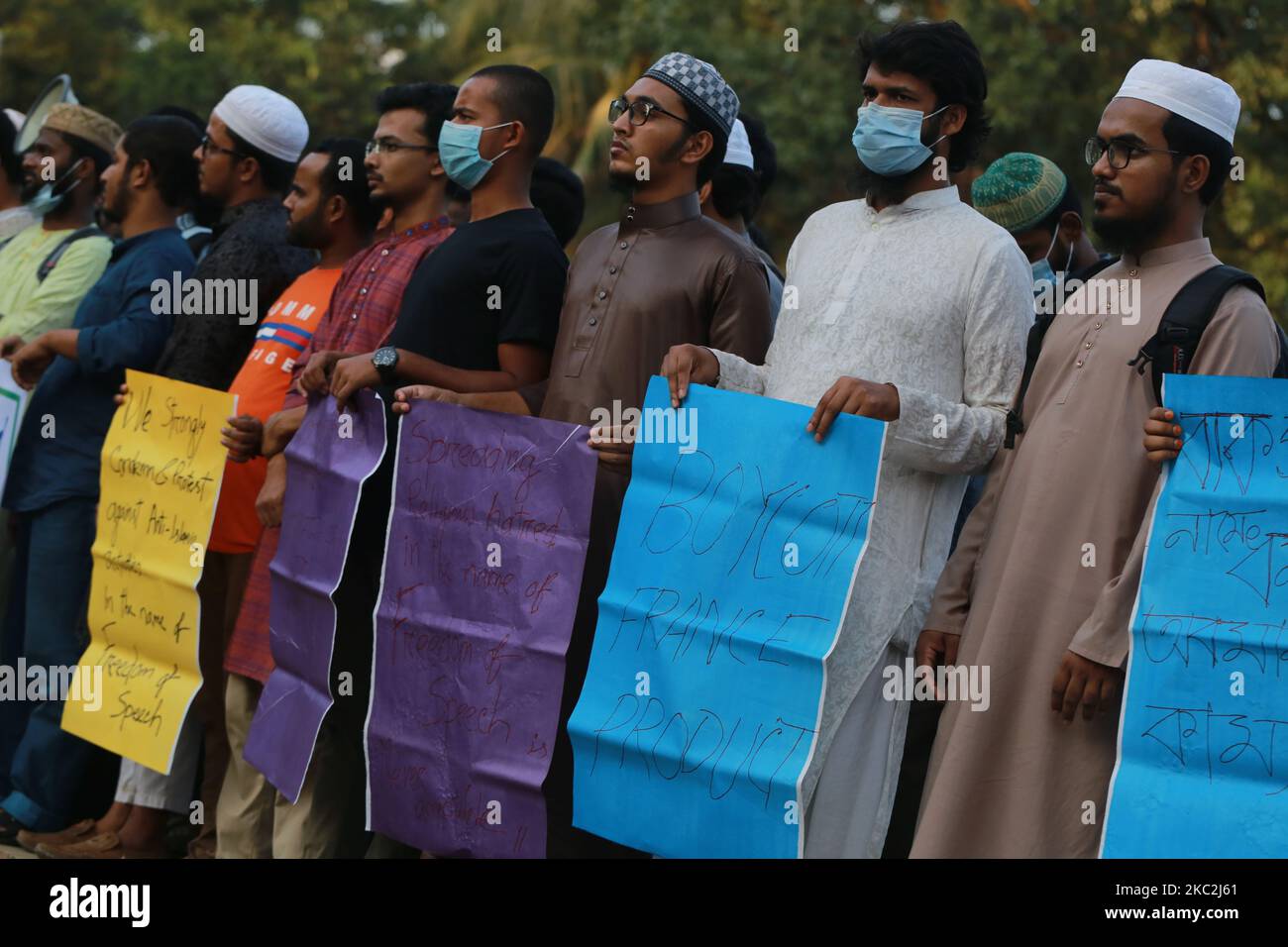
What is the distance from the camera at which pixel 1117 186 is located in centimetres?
421

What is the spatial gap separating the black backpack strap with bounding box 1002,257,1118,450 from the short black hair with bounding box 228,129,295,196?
10.8 ft

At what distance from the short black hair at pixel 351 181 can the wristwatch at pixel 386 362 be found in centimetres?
116

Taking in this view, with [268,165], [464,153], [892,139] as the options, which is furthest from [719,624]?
[268,165]

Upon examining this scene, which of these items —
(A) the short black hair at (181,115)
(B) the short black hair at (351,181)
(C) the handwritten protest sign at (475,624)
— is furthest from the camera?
(A) the short black hair at (181,115)

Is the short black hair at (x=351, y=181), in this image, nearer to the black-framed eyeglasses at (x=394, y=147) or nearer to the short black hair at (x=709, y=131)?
the black-framed eyeglasses at (x=394, y=147)

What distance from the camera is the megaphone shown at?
26.5 feet

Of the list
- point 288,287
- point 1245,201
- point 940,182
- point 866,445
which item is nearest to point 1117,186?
point 940,182

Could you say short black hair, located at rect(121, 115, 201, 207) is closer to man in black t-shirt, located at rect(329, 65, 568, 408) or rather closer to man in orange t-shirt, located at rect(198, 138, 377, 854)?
man in orange t-shirt, located at rect(198, 138, 377, 854)

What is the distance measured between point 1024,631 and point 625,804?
1090 millimetres

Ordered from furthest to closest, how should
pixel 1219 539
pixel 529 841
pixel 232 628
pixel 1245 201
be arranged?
pixel 1245 201
pixel 232 628
pixel 529 841
pixel 1219 539

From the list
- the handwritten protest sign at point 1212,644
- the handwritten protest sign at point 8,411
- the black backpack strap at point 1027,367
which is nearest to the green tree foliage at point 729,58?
the handwritten protest sign at point 8,411

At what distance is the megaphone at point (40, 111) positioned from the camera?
26.5ft

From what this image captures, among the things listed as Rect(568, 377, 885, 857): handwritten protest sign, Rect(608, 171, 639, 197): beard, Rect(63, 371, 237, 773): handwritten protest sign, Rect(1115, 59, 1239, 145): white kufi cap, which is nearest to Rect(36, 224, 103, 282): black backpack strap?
Rect(63, 371, 237, 773): handwritten protest sign

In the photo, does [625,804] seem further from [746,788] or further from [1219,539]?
[1219,539]
